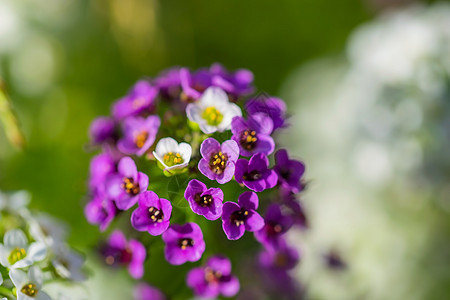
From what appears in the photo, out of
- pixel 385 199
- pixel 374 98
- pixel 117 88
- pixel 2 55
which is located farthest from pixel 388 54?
pixel 2 55

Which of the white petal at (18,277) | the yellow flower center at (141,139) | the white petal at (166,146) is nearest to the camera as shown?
the white petal at (18,277)

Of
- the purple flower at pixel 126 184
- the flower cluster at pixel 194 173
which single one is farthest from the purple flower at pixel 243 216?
the purple flower at pixel 126 184

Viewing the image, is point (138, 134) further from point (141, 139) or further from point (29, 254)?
point (29, 254)

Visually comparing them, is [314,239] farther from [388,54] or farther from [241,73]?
[241,73]

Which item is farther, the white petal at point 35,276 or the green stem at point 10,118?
the green stem at point 10,118

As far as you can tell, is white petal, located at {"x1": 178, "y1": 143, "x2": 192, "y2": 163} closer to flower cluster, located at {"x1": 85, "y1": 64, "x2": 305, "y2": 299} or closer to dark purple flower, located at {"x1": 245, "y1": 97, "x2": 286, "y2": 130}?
flower cluster, located at {"x1": 85, "y1": 64, "x2": 305, "y2": 299}

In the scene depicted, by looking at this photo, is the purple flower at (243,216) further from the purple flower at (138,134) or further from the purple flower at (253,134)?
the purple flower at (138,134)

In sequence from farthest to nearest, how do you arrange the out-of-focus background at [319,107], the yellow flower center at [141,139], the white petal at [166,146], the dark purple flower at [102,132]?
the out-of-focus background at [319,107]
the dark purple flower at [102,132]
the yellow flower center at [141,139]
the white petal at [166,146]
